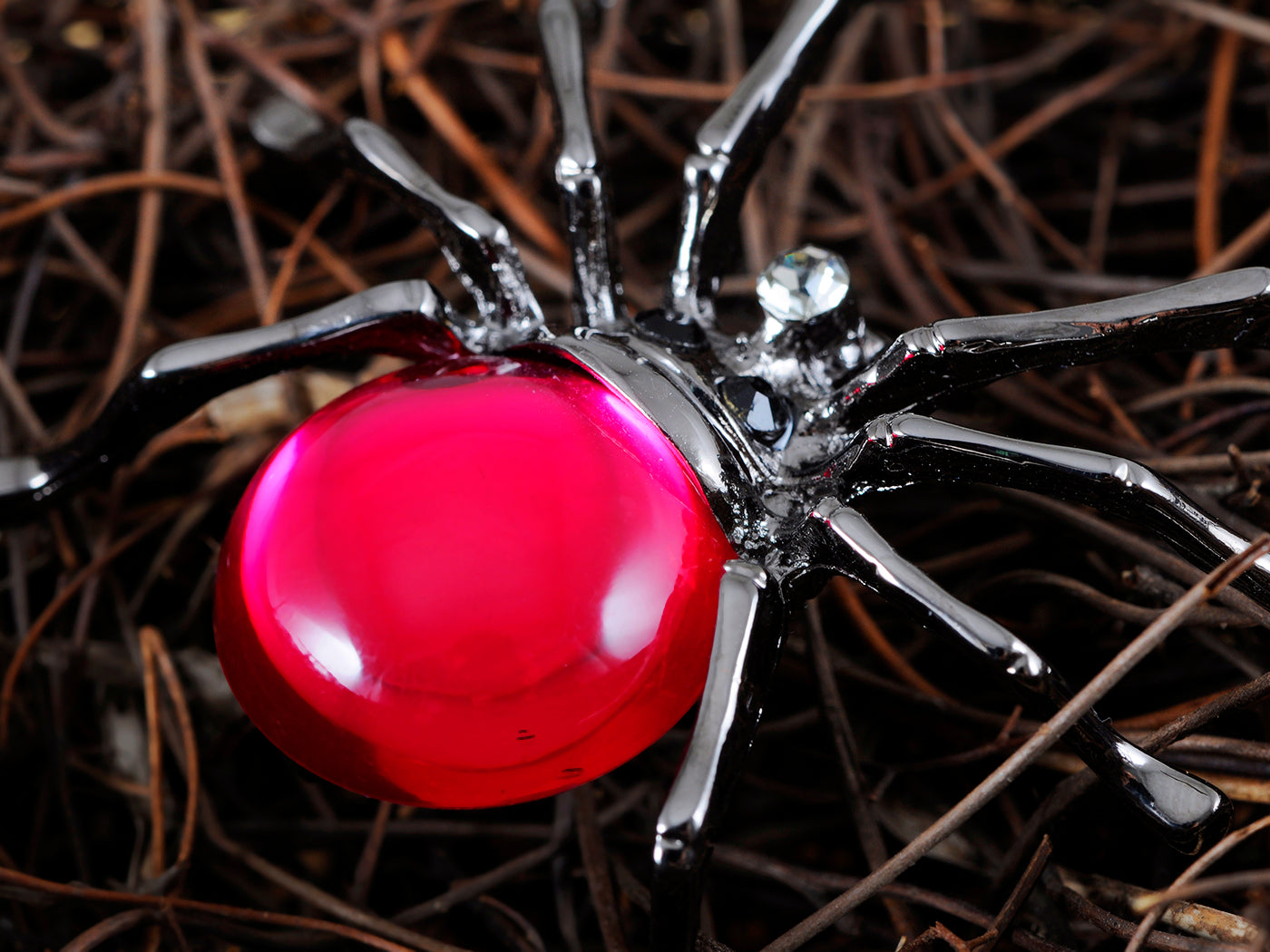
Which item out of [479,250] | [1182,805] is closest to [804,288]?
[479,250]

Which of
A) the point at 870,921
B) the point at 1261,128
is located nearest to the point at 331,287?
the point at 870,921

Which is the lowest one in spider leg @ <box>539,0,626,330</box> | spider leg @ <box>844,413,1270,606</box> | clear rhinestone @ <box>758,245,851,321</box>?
spider leg @ <box>844,413,1270,606</box>

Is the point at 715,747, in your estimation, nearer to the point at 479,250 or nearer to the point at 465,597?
the point at 465,597

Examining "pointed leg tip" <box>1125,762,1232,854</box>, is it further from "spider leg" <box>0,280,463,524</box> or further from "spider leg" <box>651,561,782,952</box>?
"spider leg" <box>0,280,463,524</box>

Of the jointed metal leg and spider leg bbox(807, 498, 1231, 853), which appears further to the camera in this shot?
the jointed metal leg

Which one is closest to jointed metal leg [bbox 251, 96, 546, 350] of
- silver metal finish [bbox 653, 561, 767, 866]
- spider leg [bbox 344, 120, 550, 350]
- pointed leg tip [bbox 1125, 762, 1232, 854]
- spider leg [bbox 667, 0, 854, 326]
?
spider leg [bbox 344, 120, 550, 350]

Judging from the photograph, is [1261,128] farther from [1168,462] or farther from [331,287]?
[331,287]
